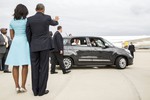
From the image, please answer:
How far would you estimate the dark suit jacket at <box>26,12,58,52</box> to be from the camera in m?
6.58

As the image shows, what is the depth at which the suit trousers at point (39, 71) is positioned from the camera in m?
6.62

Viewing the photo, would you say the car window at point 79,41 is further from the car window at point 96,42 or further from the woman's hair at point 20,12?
the woman's hair at point 20,12

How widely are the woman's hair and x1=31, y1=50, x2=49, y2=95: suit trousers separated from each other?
93 cm

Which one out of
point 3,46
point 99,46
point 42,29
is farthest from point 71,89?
point 99,46

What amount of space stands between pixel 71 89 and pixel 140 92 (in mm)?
1753

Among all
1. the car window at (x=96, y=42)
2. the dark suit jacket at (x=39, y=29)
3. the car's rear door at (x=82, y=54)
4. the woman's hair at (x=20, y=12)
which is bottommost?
the car's rear door at (x=82, y=54)

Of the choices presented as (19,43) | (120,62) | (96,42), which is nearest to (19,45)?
(19,43)

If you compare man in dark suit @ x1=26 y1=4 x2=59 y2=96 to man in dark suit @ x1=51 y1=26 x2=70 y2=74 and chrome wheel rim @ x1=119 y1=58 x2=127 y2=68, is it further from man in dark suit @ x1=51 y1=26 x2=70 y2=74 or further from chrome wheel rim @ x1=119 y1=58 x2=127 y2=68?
chrome wheel rim @ x1=119 y1=58 x2=127 y2=68

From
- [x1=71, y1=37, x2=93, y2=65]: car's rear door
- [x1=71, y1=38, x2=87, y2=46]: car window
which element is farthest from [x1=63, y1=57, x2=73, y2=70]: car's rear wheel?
[x1=71, y1=38, x2=87, y2=46]: car window

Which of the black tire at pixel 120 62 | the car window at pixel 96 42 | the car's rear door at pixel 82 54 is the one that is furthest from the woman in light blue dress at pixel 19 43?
the black tire at pixel 120 62

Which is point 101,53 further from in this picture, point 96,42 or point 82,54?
point 82,54

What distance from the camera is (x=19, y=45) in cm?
677

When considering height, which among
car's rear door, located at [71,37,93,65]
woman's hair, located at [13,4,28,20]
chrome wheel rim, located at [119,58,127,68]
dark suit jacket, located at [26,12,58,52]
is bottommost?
chrome wheel rim, located at [119,58,127,68]

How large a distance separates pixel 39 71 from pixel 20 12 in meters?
1.45
